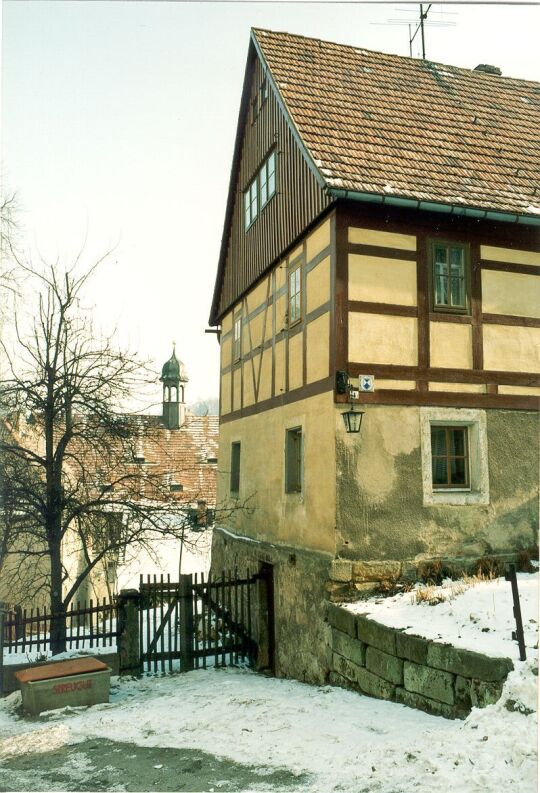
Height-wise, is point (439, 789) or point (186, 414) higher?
point (186, 414)

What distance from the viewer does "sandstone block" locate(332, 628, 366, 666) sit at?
7945mm

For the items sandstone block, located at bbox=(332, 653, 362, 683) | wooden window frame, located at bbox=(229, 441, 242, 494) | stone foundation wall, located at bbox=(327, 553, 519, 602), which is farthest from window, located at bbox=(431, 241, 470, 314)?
wooden window frame, located at bbox=(229, 441, 242, 494)

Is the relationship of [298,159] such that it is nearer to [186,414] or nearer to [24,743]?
[24,743]

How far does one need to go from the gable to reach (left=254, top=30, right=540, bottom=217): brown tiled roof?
450 mm

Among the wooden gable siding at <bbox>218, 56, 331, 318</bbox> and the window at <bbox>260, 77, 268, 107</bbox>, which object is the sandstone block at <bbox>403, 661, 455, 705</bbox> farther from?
the window at <bbox>260, 77, 268, 107</bbox>

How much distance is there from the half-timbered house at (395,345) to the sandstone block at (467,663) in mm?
2533

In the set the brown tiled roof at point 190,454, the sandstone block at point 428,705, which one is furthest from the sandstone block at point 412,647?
the brown tiled roof at point 190,454

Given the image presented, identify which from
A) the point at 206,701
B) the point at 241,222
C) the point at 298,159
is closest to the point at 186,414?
the point at 241,222

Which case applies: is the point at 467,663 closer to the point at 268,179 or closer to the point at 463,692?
the point at 463,692

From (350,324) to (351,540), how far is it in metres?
2.93

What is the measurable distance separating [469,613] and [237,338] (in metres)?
9.03

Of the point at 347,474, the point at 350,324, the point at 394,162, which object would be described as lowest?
the point at 347,474

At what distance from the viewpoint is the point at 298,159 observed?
10852mm

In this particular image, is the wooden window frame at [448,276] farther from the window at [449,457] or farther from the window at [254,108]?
the window at [254,108]
